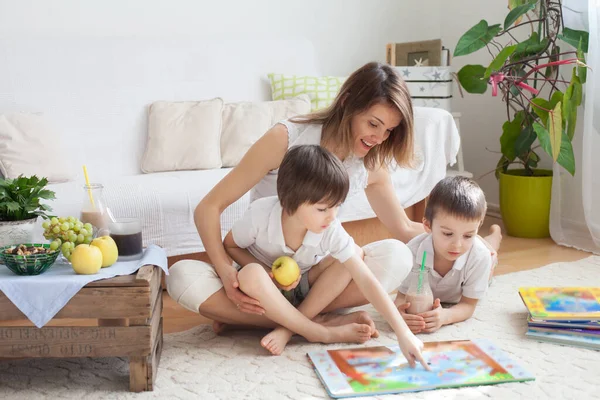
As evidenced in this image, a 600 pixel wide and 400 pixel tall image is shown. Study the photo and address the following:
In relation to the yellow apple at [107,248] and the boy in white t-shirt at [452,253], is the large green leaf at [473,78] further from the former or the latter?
the yellow apple at [107,248]

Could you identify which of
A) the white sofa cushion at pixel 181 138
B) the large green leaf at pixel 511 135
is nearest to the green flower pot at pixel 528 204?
the large green leaf at pixel 511 135

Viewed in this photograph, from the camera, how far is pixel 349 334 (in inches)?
73.2

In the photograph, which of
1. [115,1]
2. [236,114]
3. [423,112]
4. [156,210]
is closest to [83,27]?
[115,1]

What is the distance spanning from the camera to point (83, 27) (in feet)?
9.95

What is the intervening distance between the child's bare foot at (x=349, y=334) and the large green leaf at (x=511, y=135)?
1.61 meters

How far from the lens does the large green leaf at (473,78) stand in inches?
125

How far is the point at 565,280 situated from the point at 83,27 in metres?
2.19

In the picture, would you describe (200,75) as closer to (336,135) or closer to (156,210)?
(156,210)

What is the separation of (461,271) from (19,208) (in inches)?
48.7

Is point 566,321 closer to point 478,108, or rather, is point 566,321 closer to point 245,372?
point 245,372

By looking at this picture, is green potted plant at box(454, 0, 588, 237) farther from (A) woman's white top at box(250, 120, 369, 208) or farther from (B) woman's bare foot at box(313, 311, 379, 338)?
(B) woman's bare foot at box(313, 311, 379, 338)

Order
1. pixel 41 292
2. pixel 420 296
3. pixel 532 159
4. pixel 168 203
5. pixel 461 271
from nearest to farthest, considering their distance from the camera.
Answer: pixel 41 292
pixel 420 296
pixel 461 271
pixel 168 203
pixel 532 159

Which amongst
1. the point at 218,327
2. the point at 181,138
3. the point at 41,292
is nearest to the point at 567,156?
the point at 181,138

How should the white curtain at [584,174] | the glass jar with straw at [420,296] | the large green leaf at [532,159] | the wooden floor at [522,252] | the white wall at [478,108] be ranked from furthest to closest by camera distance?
the white wall at [478,108]
the large green leaf at [532,159]
the white curtain at [584,174]
the wooden floor at [522,252]
the glass jar with straw at [420,296]
